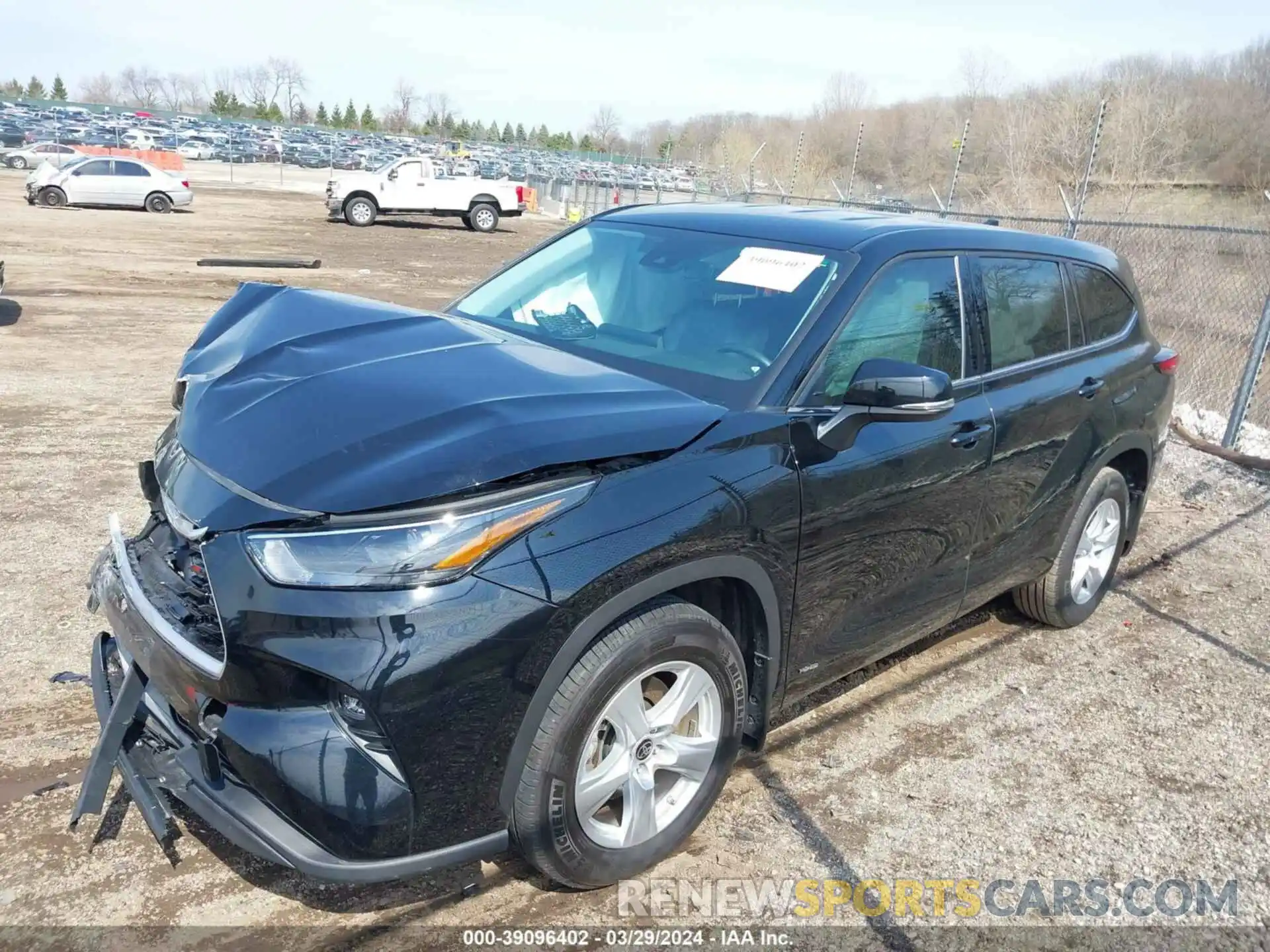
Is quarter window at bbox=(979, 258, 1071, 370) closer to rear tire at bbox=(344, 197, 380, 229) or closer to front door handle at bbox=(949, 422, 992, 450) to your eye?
→ front door handle at bbox=(949, 422, 992, 450)

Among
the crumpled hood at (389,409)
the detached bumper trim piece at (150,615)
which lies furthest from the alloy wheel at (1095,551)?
the detached bumper trim piece at (150,615)

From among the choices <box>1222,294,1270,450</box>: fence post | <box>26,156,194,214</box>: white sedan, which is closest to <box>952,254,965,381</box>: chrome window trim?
<box>1222,294,1270,450</box>: fence post

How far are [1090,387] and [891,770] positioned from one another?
1.95 m

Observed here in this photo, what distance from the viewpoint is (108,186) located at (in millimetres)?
26297

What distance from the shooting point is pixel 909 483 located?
3389 mm

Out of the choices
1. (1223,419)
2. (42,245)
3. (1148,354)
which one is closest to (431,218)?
(42,245)

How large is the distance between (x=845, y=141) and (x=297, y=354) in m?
56.2

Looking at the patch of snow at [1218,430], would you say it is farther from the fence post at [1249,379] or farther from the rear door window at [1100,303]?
the rear door window at [1100,303]

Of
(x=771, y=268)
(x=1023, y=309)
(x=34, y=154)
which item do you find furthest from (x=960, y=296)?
(x=34, y=154)

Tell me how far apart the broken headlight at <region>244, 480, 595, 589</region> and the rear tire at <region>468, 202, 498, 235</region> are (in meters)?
26.9

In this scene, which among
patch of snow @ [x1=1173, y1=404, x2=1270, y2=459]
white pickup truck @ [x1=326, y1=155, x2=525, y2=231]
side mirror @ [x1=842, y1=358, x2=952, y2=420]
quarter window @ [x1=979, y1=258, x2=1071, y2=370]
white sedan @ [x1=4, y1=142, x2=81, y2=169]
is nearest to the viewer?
side mirror @ [x1=842, y1=358, x2=952, y2=420]

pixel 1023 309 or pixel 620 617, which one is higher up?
pixel 1023 309

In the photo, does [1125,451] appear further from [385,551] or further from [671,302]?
[385,551]

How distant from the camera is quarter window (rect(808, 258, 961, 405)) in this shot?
10.5 ft
